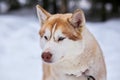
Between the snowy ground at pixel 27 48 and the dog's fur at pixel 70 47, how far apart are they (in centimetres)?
266

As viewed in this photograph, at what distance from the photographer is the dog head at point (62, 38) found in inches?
138

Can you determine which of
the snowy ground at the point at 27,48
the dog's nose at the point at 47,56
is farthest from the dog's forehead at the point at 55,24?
the snowy ground at the point at 27,48

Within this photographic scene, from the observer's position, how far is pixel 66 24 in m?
3.63

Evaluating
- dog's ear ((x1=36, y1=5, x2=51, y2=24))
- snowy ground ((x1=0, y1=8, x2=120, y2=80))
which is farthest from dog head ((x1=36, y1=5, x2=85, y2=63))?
snowy ground ((x1=0, y1=8, x2=120, y2=80))

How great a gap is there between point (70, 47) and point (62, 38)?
116 millimetres

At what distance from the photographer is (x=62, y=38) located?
3.54 meters

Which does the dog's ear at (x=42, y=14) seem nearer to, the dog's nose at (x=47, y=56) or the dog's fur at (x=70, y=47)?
the dog's fur at (x=70, y=47)

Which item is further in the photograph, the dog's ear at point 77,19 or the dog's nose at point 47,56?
the dog's ear at point 77,19

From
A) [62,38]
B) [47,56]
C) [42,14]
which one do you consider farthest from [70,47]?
[42,14]

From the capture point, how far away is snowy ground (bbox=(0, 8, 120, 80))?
279 inches

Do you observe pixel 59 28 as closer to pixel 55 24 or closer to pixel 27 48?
pixel 55 24

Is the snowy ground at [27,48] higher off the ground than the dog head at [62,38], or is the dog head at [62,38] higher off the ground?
the dog head at [62,38]

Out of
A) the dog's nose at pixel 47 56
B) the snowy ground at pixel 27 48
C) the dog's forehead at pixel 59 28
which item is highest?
the dog's forehead at pixel 59 28

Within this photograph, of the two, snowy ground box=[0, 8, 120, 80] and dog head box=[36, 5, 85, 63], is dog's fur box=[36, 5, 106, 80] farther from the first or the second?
snowy ground box=[0, 8, 120, 80]
